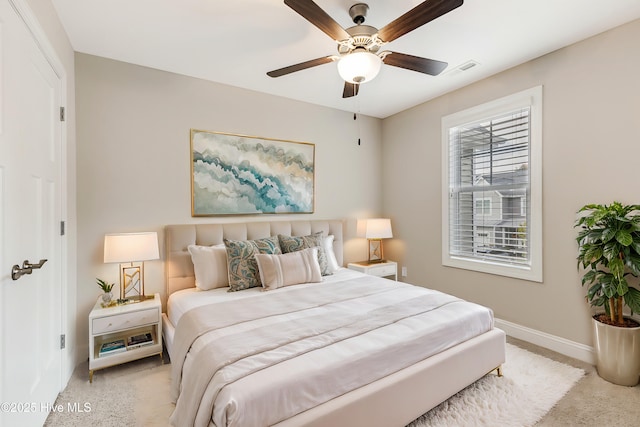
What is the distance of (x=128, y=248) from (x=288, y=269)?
134 cm

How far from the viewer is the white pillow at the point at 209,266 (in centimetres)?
274

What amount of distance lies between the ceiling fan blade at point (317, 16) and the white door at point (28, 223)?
1321 mm

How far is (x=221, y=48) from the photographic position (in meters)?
2.56

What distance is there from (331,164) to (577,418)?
3.26 meters

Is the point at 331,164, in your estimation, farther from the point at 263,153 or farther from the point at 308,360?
the point at 308,360

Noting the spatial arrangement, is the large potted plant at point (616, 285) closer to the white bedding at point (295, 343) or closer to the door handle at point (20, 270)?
the white bedding at point (295, 343)

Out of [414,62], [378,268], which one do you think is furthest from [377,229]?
[414,62]

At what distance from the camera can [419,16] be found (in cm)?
165

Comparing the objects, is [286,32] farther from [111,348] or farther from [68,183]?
[111,348]

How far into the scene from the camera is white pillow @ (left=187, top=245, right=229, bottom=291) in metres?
2.74

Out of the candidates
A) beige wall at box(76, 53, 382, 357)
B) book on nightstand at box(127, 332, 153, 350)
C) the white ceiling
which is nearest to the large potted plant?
the white ceiling

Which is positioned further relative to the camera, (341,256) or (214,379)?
(341,256)

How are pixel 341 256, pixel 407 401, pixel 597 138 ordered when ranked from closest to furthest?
1. pixel 407 401
2. pixel 597 138
3. pixel 341 256

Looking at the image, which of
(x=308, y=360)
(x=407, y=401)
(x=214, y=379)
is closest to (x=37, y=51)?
(x=214, y=379)
